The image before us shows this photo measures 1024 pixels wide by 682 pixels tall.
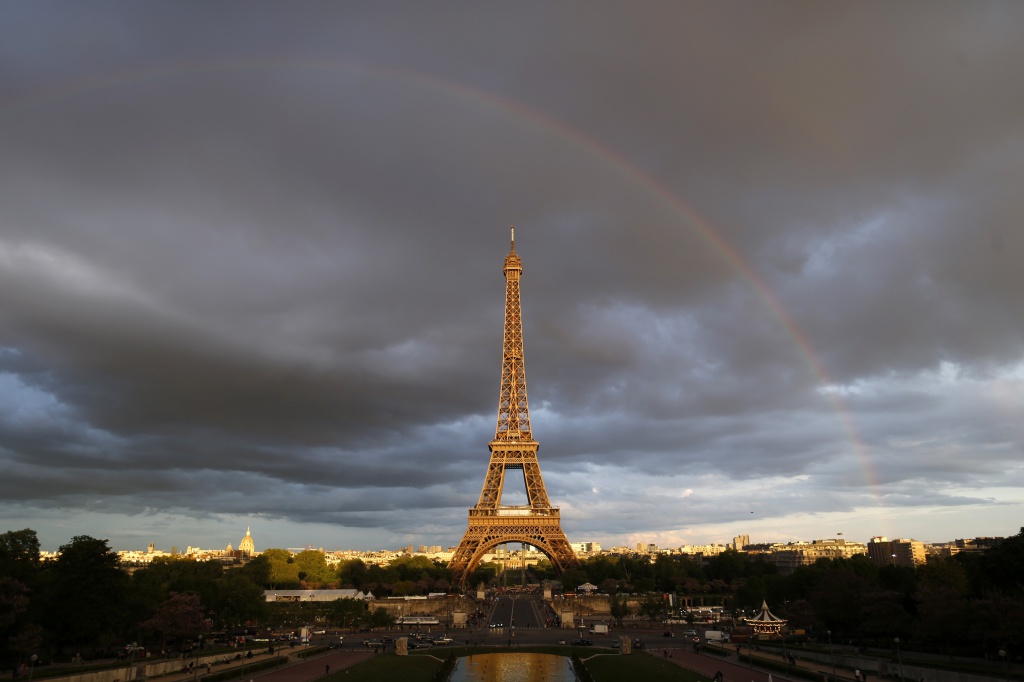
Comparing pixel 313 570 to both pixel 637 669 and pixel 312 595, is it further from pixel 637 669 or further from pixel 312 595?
pixel 637 669

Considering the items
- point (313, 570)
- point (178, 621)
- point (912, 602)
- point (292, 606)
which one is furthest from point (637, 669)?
point (313, 570)

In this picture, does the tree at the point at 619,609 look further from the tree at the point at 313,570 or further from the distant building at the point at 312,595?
the tree at the point at 313,570

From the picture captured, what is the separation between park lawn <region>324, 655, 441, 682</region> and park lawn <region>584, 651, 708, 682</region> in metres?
13.7

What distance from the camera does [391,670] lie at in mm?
60219

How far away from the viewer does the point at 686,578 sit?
14612 centimetres

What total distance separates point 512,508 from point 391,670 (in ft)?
210

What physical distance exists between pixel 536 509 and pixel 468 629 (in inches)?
1113

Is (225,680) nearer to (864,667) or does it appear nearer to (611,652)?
(611,652)

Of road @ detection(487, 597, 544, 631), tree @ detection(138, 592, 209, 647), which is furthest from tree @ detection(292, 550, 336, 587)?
tree @ detection(138, 592, 209, 647)

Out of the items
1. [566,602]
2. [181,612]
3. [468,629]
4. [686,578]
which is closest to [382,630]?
[468,629]

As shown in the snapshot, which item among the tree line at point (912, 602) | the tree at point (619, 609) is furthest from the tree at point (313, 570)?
the tree at point (619, 609)

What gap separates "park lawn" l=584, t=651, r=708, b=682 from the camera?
5407 cm

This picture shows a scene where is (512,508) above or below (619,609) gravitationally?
above

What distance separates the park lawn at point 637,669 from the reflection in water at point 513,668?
2528 mm
